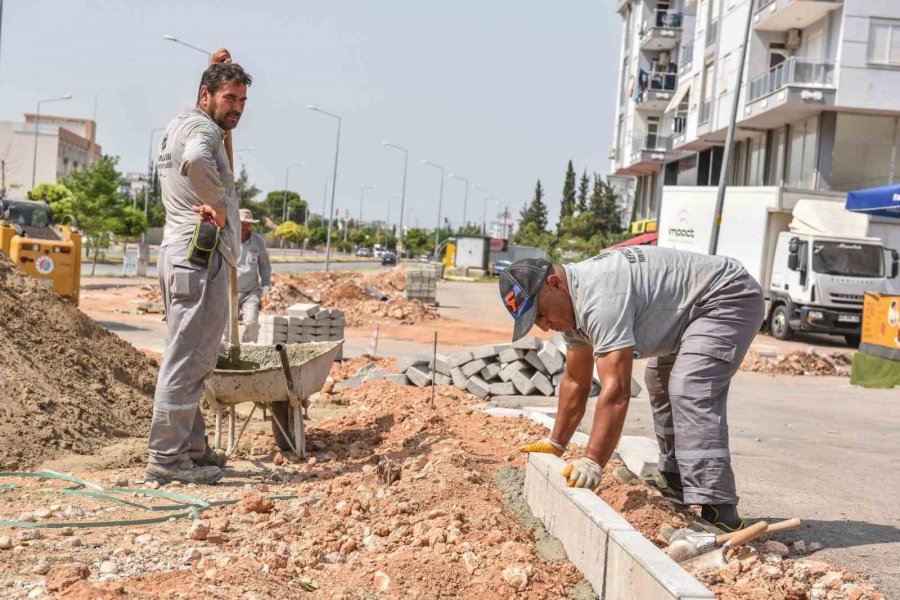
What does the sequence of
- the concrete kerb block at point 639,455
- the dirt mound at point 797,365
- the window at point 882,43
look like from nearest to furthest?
the concrete kerb block at point 639,455
the dirt mound at point 797,365
the window at point 882,43

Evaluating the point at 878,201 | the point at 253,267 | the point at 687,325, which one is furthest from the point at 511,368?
the point at 878,201

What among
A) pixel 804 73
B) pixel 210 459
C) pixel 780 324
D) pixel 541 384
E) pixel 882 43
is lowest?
pixel 210 459

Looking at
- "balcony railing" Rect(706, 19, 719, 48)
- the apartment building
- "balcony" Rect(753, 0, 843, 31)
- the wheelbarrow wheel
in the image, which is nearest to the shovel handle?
the wheelbarrow wheel

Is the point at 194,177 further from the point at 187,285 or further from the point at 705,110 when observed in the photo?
the point at 705,110

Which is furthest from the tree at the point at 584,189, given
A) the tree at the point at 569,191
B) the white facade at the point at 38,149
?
the white facade at the point at 38,149

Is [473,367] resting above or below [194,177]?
below

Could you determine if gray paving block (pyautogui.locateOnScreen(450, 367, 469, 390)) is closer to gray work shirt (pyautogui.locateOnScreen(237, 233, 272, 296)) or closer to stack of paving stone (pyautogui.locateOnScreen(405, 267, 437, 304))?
gray work shirt (pyautogui.locateOnScreen(237, 233, 272, 296))

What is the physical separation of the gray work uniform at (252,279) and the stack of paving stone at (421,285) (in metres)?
18.6

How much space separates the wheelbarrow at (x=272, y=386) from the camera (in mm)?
6340

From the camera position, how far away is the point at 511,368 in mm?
10680

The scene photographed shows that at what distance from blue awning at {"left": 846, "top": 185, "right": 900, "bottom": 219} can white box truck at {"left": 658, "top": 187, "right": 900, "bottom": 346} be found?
10.5ft

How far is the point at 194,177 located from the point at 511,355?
568cm

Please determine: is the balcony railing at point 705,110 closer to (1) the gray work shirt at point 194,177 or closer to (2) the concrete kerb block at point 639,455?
(2) the concrete kerb block at point 639,455

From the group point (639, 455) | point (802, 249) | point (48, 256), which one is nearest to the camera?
point (639, 455)
